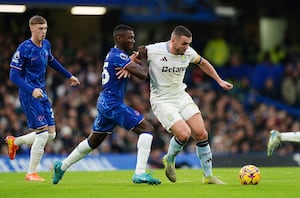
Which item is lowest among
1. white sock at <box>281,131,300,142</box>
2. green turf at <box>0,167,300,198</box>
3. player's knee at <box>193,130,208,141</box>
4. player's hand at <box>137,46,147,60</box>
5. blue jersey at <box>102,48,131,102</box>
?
green turf at <box>0,167,300,198</box>

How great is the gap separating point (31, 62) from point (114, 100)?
6.29 ft

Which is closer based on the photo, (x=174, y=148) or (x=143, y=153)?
(x=143, y=153)

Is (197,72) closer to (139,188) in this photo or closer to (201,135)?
(201,135)

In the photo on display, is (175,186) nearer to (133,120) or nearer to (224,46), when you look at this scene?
(133,120)

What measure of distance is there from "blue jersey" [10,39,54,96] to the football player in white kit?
1.91 metres

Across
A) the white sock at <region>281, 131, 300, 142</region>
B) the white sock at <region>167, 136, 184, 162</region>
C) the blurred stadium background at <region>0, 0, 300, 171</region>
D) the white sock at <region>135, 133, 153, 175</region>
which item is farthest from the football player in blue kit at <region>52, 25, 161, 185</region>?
the blurred stadium background at <region>0, 0, 300, 171</region>

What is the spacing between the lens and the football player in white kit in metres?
14.0

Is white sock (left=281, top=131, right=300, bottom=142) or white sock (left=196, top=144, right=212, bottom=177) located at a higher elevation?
white sock (left=281, top=131, right=300, bottom=142)

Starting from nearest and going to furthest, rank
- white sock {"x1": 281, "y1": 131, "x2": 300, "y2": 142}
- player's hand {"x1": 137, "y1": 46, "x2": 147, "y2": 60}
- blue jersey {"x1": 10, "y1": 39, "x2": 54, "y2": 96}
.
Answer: player's hand {"x1": 137, "y1": 46, "x2": 147, "y2": 60} < blue jersey {"x1": 10, "y1": 39, "x2": 54, "y2": 96} < white sock {"x1": 281, "y1": 131, "x2": 300, "y2": 142}

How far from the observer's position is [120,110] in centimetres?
1366

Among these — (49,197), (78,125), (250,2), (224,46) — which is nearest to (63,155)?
(78,125)

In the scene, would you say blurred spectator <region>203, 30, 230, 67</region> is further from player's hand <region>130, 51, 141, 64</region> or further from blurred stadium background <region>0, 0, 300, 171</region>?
player's hand <region>130, 51, 141, 64</region>

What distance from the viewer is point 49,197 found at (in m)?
11.8

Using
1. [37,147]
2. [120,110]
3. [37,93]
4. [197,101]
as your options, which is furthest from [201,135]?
[197,101]
